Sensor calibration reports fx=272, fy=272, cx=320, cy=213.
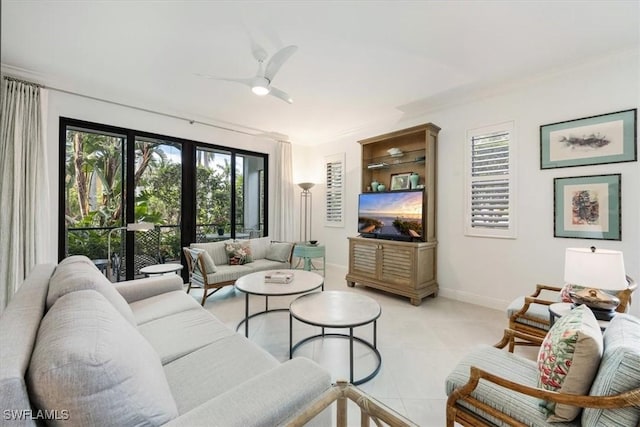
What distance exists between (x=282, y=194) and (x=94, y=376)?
15.5ft

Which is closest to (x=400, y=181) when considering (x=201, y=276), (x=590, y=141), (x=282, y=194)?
(x=590, y=141)

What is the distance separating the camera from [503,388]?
4.00 feet

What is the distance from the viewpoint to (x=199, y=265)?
3.32 metres

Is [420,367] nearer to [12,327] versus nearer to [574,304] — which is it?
[574,304]

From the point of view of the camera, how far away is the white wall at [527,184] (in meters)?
2.52

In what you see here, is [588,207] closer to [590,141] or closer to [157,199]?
[590,141]

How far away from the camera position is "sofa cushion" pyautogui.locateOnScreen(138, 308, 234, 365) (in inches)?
58.7

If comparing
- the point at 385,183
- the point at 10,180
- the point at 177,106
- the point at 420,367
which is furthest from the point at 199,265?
the point at 385,183

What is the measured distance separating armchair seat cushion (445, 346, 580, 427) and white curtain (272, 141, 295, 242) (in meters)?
4.17

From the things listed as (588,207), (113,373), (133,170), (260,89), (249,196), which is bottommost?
(113,373)

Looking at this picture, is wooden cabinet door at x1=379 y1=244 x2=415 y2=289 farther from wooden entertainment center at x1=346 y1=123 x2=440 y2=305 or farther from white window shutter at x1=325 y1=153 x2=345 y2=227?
white window shutter at x1=325 y1=153 x2=345 y2=227

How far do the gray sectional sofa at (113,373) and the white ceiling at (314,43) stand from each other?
2054 mm

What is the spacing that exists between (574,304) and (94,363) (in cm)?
245

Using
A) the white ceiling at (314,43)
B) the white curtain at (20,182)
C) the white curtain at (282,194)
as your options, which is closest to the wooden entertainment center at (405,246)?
the white ceiling at (314,43)
